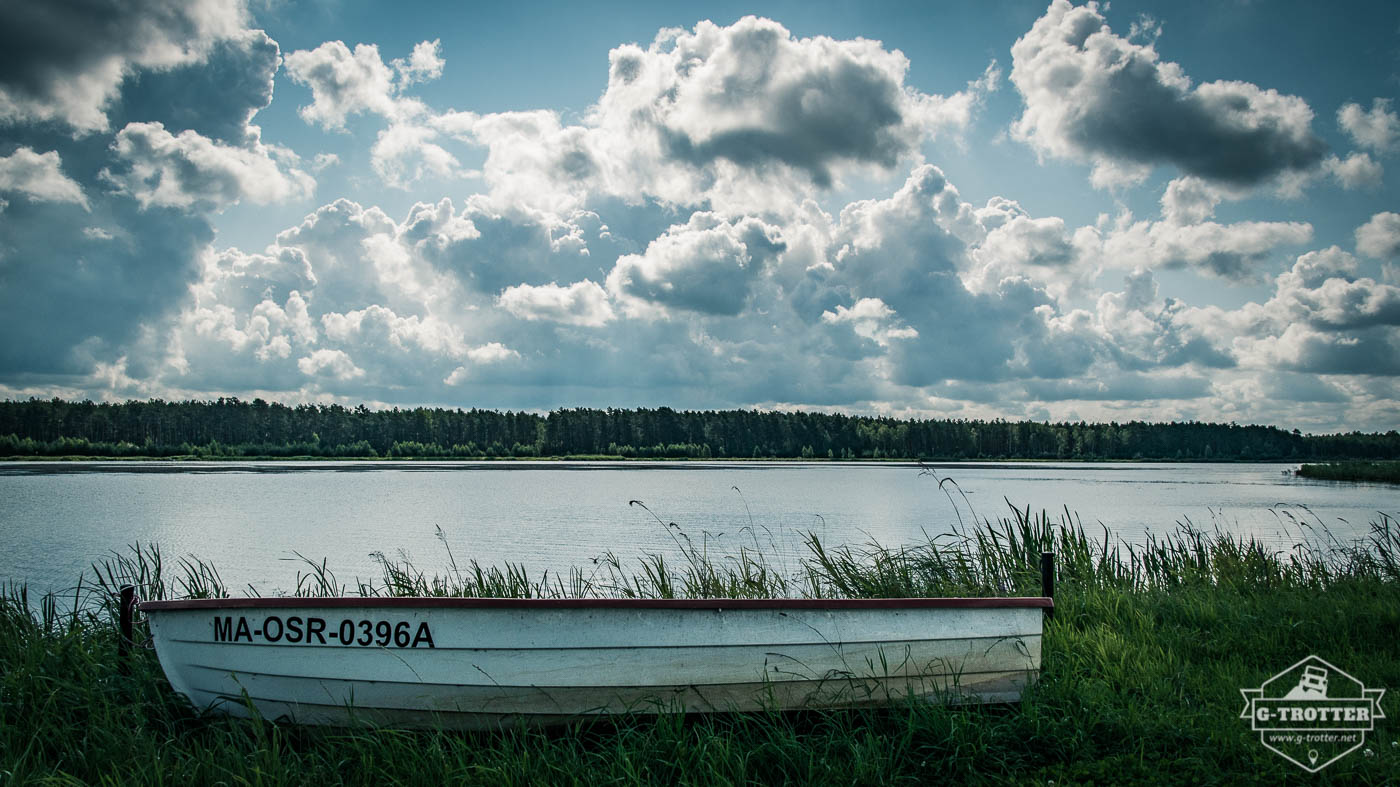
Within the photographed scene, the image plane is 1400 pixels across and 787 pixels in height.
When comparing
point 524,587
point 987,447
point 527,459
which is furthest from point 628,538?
point 987,447

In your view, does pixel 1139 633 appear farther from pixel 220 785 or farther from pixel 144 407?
pixel 144 407

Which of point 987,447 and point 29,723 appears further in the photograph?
point 987,447

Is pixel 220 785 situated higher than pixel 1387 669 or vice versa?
pixel 1387 669

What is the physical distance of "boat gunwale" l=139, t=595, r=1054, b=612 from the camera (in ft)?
17.4

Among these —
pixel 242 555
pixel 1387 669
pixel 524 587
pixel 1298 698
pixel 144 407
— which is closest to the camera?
pixel 1298 698

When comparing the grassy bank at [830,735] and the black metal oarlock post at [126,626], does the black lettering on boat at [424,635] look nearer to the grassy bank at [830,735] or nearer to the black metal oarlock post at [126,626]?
the grassy bank at [830,735]

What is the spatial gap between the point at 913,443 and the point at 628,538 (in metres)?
139

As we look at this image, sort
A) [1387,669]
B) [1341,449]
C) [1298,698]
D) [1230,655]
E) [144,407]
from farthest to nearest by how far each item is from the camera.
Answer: [1341,449] < [144,407] < [1230,655] < [1387,669] < [1298,698]

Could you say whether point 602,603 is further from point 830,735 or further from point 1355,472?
point 1355,472

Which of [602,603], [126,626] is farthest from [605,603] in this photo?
[126,626]

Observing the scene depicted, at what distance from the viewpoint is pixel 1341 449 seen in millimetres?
153000
